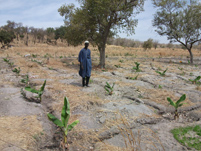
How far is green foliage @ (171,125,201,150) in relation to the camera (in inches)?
104

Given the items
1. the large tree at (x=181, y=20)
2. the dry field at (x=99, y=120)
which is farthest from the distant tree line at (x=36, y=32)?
the dry field at (x=99, y=120)

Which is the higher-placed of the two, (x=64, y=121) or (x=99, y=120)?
(x=64, y=121)

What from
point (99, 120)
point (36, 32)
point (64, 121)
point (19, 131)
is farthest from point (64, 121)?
point (36, 32)

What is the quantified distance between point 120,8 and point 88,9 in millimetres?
2654

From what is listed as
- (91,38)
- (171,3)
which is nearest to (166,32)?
(171,3)

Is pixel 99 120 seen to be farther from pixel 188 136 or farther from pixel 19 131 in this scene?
pixel 188 136

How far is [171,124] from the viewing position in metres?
3.38

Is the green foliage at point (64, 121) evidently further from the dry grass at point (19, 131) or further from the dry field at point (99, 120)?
the dry grass at point (19, 131)

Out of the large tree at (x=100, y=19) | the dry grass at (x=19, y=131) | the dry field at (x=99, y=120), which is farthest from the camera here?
the large tree at (x=100, y=19)

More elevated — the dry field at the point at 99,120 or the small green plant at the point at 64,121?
the small green plant at the point at 64,121

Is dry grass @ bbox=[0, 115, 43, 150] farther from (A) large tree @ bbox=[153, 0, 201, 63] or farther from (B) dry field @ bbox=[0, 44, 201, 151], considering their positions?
(A) large tree @ bbox=[153, 0, 201, 63]

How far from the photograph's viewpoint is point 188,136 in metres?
2.88

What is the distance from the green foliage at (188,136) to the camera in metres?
2.64

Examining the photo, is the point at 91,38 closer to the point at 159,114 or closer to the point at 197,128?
the point at 159,114
